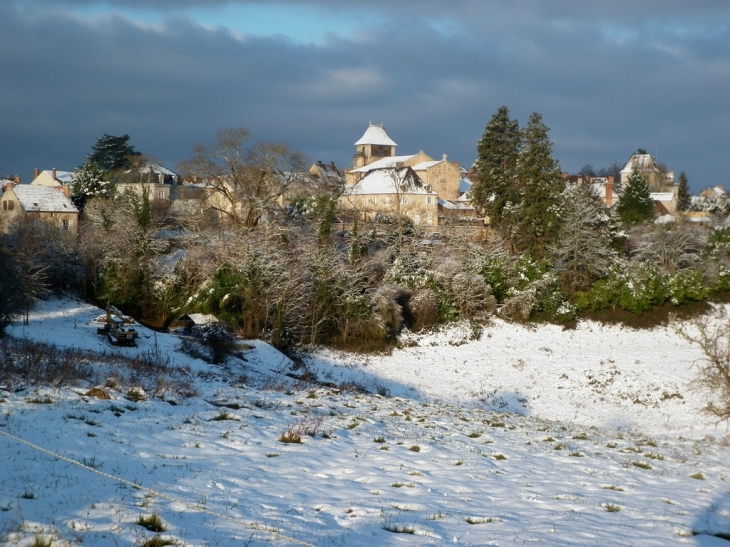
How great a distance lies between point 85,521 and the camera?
6641 millimetres

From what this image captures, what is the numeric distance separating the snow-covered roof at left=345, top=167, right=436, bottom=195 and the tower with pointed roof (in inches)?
1521

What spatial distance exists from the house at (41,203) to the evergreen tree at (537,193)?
3123cm

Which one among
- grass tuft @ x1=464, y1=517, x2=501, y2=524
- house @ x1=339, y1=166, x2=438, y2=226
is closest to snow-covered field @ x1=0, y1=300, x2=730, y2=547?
grass tuft @ x1=464, y1=517, x2=501, y2=524

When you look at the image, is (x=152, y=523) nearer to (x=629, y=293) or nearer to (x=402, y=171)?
(x=629, y=293)

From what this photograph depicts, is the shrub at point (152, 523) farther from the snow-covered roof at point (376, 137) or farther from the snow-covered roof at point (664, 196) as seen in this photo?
the snow-covered roof at point (376, 137)

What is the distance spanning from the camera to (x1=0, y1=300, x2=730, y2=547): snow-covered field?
7.14 m

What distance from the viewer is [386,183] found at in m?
68.3

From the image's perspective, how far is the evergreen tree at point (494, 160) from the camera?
149 feet

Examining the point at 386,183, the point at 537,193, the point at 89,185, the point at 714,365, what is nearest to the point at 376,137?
the point at 386,183

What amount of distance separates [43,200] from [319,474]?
47799 mm

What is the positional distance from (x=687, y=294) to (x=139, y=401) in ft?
113

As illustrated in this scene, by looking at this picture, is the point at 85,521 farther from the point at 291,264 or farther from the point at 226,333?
the point at 291,264

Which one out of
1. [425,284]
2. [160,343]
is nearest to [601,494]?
[160,343]

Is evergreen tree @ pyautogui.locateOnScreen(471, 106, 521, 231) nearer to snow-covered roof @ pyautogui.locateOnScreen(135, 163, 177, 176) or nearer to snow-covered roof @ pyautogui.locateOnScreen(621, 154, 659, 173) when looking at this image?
snow-covered roof @ pyautogui.locateOnScreen(135, 163, 177, 176)
